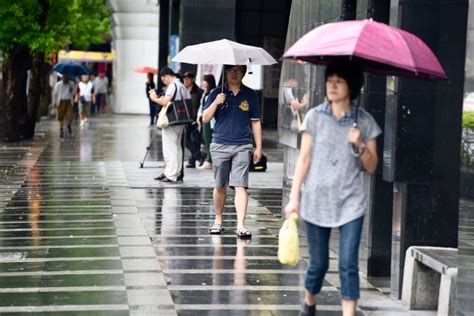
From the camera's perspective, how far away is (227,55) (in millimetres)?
12273

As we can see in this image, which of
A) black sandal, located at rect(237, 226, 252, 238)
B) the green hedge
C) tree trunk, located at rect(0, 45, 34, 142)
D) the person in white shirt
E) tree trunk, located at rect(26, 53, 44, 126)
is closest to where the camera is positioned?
the green hedge

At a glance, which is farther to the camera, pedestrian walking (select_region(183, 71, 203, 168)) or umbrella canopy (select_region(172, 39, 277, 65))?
pedestrian walking (select_region(183, 71, 203, 168))

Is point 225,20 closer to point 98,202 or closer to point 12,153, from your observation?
point 12,153

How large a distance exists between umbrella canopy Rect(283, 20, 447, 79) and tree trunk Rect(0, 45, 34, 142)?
23.2 meters

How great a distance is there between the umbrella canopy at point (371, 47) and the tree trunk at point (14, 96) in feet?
76.0

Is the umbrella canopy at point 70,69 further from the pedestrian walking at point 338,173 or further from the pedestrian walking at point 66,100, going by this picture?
the pedestrian walking at point 338,173

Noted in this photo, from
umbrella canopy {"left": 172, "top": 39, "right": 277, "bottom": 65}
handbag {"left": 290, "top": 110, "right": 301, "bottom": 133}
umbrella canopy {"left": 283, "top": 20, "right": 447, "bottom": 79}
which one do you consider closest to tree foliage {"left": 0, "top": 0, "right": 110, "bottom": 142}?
umbrella canopy {"left": 172, "top": 39, "right": 277, "bottom": 65}

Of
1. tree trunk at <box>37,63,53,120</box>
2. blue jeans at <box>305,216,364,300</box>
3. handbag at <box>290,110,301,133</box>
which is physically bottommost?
tree trunk at <box>37,63,53,120</box>

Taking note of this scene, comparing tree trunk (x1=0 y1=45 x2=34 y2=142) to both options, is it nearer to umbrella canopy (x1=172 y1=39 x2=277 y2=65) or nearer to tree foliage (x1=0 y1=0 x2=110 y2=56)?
tree foliage (x1=0 y1=0 x2=110 y2=56)

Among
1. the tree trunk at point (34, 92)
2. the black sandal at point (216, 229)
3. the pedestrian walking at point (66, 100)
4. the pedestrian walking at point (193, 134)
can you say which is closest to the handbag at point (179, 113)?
the pedestrian walking at point (193, 134)

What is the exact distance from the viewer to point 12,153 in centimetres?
2542

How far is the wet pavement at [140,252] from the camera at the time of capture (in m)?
8.68

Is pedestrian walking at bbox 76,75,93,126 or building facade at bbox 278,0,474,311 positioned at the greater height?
building facade at bbox 278,0,474,311

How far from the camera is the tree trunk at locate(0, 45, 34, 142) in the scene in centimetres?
2952
